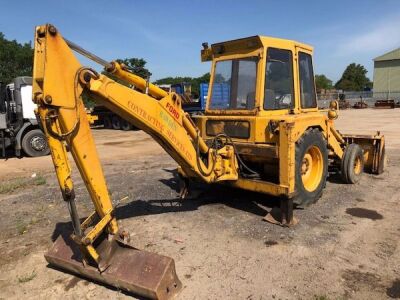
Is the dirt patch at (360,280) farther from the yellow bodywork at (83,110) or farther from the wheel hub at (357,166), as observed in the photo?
the wheel hub at (357,166)

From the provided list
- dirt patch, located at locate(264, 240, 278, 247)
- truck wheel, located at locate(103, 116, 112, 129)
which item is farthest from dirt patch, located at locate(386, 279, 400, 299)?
truck wheel, located at locate(103, 116, 112, 129)

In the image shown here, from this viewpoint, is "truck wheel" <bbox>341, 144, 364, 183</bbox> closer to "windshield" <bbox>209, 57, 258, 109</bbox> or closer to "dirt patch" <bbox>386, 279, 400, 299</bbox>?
"windshield" <bbox>209, 57, 258, 109</bbox>

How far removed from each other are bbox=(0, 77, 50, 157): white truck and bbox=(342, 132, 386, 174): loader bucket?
378 inches

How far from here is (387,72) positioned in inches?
2393

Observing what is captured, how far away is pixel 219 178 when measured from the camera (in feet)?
18.1

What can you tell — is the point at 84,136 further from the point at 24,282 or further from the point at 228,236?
the point at 228,236

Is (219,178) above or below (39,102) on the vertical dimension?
below

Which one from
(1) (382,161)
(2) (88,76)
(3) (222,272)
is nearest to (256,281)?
(3) (222,272)

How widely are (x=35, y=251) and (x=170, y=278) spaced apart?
2.07 m

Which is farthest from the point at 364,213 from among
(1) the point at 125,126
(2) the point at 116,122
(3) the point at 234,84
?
(2) the point at 116,122

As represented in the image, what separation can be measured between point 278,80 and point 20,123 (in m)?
9.99

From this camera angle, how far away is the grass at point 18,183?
8.02 m

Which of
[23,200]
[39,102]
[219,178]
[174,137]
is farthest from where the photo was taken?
[23,200]

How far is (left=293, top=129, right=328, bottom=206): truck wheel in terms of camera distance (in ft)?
18.4
